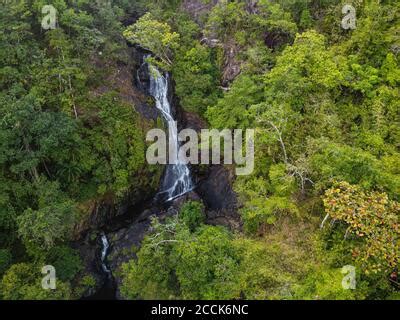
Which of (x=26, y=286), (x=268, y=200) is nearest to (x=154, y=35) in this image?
(x=268, y=200)

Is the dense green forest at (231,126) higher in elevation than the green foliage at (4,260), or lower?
higher

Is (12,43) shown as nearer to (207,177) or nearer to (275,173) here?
(207,177)
